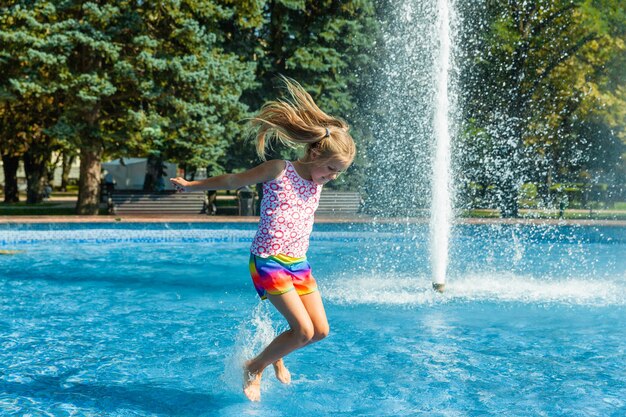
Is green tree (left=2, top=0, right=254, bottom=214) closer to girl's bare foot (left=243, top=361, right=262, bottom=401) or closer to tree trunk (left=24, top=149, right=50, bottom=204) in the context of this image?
tree trunk (left=24, top=149, right=50, bottom=204)

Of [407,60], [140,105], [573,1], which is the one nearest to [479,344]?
[140,105]

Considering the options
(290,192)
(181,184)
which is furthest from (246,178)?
(181,184)

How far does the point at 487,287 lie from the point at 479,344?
12.4ft

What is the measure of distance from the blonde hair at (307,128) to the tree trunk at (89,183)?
68.9 feet

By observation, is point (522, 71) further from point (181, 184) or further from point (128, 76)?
point (181, 184)

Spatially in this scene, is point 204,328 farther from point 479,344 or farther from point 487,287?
point 487,287

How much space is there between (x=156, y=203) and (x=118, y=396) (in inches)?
832

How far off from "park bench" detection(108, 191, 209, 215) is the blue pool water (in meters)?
10.6

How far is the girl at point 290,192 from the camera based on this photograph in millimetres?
4633

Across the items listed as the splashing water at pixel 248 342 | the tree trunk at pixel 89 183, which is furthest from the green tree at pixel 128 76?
the splashing water at pixel 248 342

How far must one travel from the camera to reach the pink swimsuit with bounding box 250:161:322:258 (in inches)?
183

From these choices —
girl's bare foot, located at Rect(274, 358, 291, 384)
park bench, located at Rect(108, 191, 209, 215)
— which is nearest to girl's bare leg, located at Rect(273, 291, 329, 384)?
girl's bare foot, located at Rect(274, 358, 291, 384)

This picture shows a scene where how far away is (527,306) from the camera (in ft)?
30.4

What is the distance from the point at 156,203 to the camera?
25.9 m
